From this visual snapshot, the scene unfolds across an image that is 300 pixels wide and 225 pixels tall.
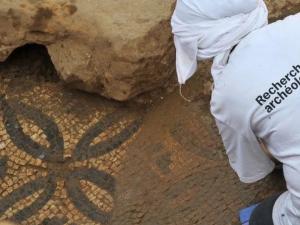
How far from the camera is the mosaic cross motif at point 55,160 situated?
2.30m

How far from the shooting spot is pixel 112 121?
8.31 feet

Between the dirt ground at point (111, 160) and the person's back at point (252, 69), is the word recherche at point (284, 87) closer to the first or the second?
the person's back at point (252, 69)

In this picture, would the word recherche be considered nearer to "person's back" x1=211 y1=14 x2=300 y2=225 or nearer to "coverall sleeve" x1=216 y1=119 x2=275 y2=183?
"person's back" x1=211 y1=14 x2=300 y2=225

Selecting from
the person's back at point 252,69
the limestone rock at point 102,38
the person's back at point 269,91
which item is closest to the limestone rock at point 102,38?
the limestone rock at point 102,38

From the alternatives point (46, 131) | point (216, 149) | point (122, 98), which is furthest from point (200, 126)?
point (46, 131)

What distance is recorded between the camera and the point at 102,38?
2.38 meters

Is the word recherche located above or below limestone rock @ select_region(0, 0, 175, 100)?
above

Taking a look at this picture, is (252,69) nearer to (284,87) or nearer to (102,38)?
(284,87)

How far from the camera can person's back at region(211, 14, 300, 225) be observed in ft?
5.26

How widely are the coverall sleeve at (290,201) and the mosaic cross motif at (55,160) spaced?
2.20 ft

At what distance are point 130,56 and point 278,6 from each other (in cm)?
77

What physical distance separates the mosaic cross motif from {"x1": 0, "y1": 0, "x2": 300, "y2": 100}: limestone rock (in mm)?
184

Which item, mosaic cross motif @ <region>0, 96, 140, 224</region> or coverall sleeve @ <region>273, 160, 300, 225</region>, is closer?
coverall sleeve @ <region>273, 160, 300, 225</region>

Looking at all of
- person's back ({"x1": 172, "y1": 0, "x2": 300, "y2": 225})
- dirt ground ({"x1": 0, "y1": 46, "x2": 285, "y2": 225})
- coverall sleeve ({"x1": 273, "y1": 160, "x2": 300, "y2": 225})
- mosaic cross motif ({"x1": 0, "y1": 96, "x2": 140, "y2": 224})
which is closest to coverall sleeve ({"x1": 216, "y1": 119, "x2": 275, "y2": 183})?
person's back ({"x1": 172, "y1": 0, "x2": 300, "y2": 225})
